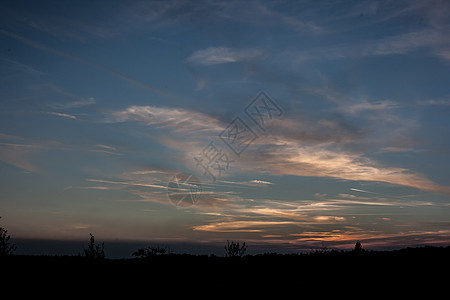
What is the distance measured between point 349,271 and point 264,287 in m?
3.43

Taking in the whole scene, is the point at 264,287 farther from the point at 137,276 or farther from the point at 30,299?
the point at 30,299

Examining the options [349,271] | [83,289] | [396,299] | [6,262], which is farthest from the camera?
[6,262]

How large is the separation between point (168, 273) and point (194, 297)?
10.2 feet

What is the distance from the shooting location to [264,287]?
13797 mm

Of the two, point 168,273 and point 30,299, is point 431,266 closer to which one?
point 168,273

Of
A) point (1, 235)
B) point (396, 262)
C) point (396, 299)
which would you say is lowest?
point (396, 299)

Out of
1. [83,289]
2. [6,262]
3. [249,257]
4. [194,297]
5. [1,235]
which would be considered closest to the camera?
[194,297]

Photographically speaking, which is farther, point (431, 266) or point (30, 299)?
point (431, 266)

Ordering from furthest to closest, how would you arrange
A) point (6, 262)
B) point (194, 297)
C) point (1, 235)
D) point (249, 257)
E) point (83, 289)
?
point (1, 235) < point (249, 257) < point (6, 262) < point (83, 289) < point (194, 297)

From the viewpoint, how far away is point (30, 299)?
13125 mm

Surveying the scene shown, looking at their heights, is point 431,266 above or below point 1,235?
below

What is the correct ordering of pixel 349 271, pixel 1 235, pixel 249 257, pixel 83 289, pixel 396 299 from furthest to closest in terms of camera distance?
pixel 1 235
pixel 249 257
pixel 349 271
pixel 83 289
pixel 396 299

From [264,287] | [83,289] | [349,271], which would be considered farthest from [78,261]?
[349,271]

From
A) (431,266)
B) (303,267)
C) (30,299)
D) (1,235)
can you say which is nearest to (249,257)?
(303,267)
